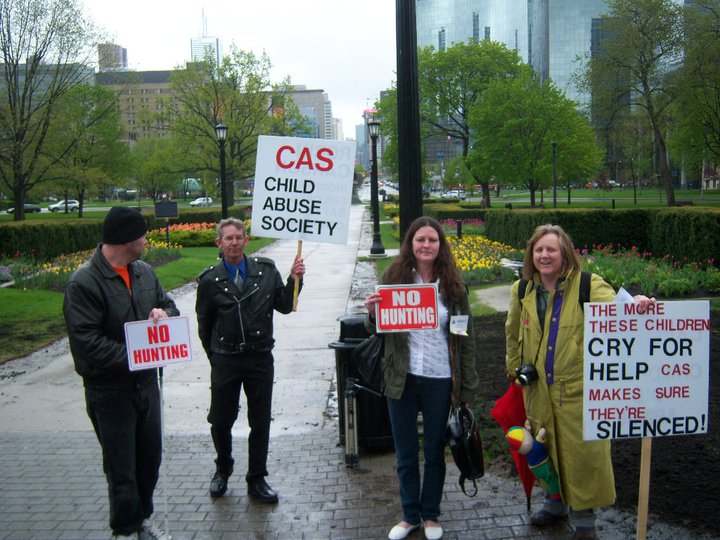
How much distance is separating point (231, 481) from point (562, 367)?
9.16 ft

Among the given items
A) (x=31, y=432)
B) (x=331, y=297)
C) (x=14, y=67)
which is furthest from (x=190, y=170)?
(x=31, y=432)

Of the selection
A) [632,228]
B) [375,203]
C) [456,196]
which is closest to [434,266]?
[632,228]

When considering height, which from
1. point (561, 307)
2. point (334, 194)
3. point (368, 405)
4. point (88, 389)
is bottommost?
point (368, 405)

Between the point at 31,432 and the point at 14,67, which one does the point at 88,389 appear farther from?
the point at 14,67

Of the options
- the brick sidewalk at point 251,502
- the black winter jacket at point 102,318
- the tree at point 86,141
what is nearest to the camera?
the black winter jacket at point 102,318

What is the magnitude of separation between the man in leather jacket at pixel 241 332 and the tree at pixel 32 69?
32.1 meters

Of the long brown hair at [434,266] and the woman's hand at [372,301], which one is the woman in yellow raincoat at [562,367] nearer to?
the long brown hair at [434,266]

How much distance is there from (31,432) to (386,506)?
3872mm

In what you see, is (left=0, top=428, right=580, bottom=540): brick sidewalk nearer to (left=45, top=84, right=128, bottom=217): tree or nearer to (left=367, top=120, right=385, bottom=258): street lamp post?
(left=367, top=120, right=385, bottom=258): street lamp post

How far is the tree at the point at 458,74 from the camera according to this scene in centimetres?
5266

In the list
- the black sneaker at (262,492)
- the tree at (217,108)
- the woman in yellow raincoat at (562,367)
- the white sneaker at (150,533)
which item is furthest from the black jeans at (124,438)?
the tree at (217,108)

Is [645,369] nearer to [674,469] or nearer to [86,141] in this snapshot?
[674,469]

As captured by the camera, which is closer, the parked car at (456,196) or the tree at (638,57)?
the tree at (638,57)

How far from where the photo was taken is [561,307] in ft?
14.1
